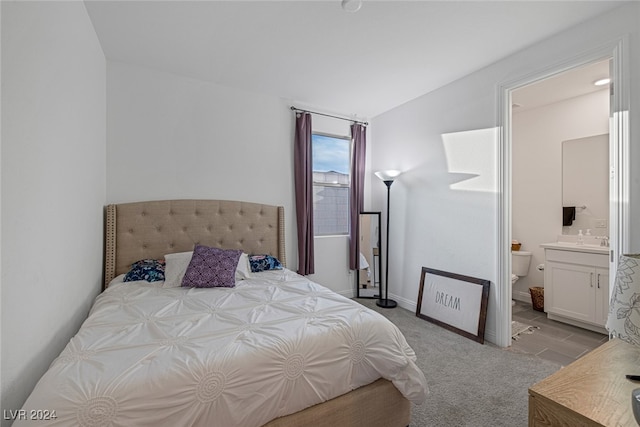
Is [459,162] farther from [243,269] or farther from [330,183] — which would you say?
[243,269]

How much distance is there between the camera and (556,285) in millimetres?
3283

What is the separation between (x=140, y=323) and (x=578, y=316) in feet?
13.3

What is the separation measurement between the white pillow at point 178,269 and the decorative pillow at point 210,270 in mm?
80

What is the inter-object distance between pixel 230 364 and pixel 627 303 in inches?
59.0

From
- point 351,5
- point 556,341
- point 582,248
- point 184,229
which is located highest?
point 351,5

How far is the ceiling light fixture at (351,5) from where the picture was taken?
75.1 inches

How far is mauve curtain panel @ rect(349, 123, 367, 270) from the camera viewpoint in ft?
13.1

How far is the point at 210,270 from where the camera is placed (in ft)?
8.05

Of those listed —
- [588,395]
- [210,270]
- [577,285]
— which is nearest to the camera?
[588,395]

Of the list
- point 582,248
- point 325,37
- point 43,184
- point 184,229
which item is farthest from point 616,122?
point 184,229

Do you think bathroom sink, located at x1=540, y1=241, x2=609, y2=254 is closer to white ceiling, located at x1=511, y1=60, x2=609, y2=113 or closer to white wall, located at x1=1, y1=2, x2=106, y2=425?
white ceiling, located at x1=511, y1=60, x2=609, y2=113

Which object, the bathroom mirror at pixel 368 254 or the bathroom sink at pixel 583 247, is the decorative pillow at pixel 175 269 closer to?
the bathroom mirror at pixel 368 254

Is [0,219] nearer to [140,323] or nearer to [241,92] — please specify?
[140,323]

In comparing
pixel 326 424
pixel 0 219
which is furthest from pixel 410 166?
pixel 0 219
